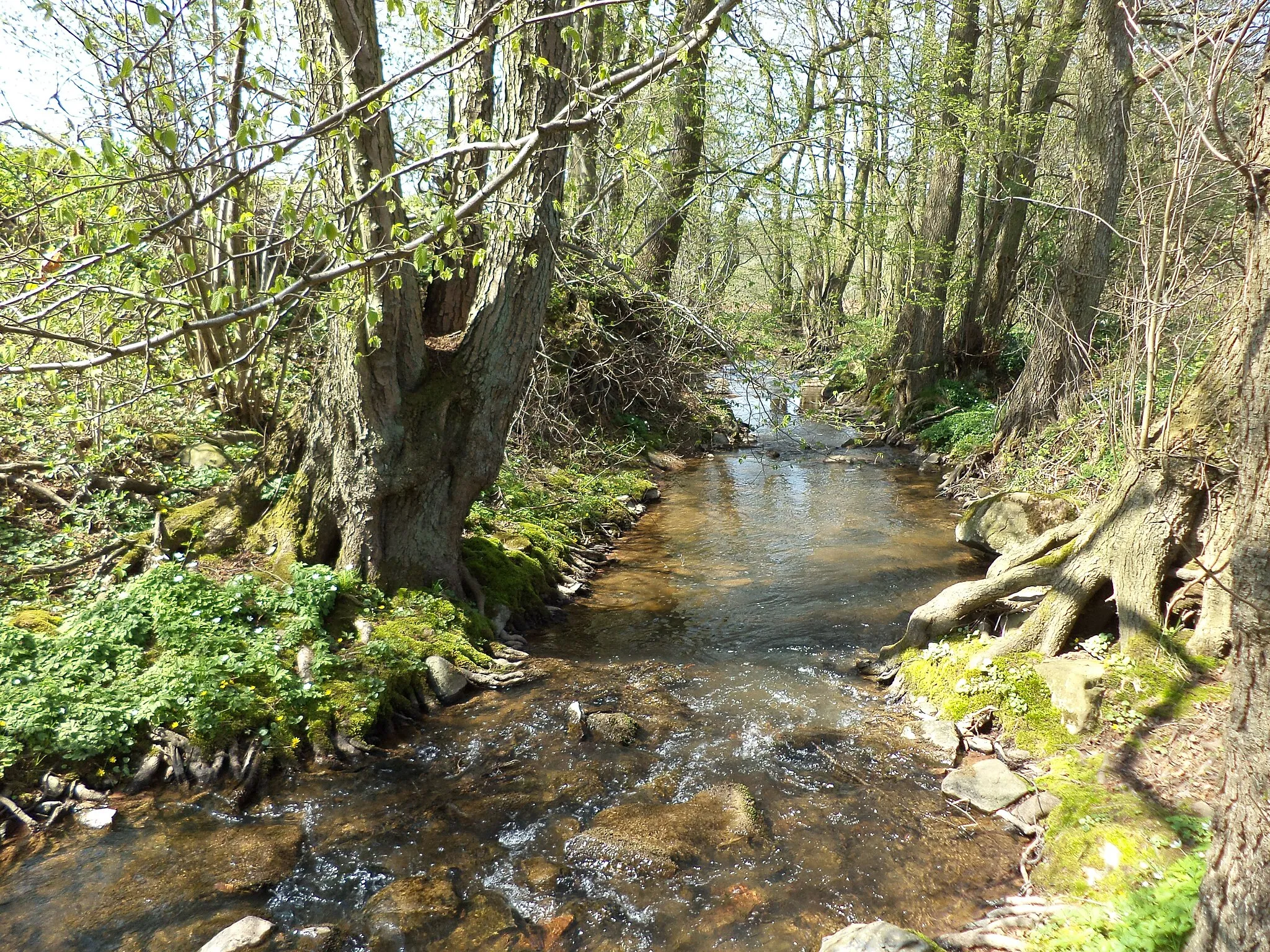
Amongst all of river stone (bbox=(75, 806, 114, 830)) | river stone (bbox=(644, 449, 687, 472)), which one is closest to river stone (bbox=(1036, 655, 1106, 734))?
river stone (bbox=(75, 806, 114, 830))

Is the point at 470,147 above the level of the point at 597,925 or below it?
above

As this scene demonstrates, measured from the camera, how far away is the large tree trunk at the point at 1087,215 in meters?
11.0

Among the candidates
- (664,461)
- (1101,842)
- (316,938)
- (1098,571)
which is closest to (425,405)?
(316,938)

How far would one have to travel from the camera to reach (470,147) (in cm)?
273

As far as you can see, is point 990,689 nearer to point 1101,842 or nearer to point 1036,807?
point 1036,807

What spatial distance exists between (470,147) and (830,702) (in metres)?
5.03

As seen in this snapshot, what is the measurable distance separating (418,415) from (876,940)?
5.09 meters

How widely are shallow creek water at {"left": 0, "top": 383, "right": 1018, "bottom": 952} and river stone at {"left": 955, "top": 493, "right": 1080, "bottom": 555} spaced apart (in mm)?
1908

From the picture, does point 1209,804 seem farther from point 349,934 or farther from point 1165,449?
point 349,934

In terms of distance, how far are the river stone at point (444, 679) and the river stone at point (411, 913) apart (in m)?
2.01

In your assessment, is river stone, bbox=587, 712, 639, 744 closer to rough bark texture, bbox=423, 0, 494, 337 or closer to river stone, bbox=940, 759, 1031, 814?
river stone, bbox=940, 759, 1031, 814

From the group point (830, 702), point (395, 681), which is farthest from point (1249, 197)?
point (395, 681)

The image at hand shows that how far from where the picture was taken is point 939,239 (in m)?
15.7

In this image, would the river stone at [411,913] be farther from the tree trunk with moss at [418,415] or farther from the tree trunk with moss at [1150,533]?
the tree trunk with moss at [1150,533]
